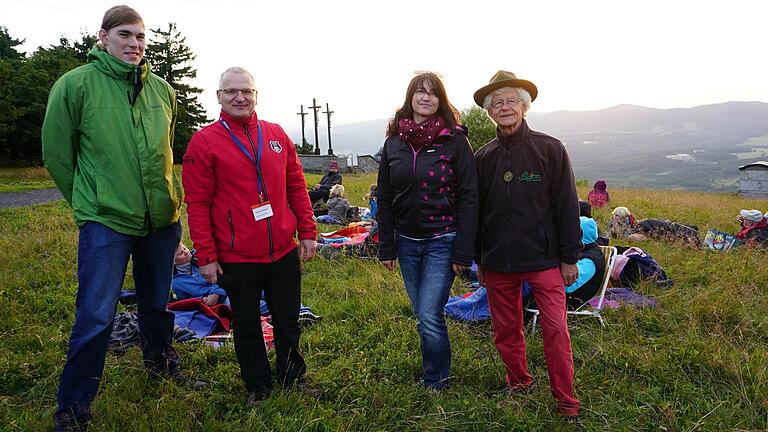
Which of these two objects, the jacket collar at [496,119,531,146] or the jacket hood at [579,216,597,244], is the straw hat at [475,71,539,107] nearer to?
the jacket collar at [496,119,531,146]

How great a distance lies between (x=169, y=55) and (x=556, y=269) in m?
36.0

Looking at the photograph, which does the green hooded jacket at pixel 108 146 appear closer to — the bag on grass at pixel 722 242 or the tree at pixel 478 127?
the bag on grass at pixel 722 242

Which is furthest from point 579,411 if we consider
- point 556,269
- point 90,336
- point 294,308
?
point 90,336

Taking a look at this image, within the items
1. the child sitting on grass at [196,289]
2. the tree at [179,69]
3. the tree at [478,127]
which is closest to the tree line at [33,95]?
the tree at [179,69]

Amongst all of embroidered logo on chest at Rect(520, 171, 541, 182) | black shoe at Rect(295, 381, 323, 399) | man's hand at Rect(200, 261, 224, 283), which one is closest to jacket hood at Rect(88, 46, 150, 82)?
man's hand at Rect(200, 261, 224, 283)

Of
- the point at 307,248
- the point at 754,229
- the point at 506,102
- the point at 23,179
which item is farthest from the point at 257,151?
the point at 23,179

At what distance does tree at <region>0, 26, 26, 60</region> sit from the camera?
3162cm

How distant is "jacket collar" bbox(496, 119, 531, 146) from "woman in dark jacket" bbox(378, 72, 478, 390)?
24 centimetres

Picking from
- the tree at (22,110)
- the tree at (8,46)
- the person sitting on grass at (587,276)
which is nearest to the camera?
the person sitting on grass at (587,276)

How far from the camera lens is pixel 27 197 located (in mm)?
13094

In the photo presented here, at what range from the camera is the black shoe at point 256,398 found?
289cm

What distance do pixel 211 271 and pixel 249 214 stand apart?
1.25 feet

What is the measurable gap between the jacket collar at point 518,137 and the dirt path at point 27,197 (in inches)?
500

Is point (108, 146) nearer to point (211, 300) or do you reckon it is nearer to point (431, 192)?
point (431, 192)
